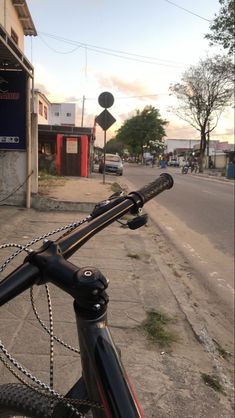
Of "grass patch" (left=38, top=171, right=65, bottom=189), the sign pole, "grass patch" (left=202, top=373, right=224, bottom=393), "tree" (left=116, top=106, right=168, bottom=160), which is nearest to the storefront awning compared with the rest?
"grass patch" (left=202, top=373, right=224, bottom=393)

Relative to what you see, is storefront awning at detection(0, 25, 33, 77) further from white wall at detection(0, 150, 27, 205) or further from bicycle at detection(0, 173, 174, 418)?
bicycle at detection(0, 173, 174, 418)

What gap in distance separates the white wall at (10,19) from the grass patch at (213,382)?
332 inches

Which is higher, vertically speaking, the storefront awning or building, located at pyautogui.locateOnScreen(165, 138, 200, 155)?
building, located at pyautogui.locateOnScreen(165, 138, 200, 155)

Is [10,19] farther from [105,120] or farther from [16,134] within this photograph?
[105,120]

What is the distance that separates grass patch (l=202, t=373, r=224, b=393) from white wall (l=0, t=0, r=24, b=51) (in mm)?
8441

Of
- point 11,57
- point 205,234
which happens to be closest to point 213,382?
point 11,57

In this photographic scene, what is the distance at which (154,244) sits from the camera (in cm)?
817

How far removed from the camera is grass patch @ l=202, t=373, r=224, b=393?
311 centimetres

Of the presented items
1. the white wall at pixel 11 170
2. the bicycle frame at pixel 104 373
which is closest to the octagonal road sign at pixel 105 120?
the white wall at pixel 11 170

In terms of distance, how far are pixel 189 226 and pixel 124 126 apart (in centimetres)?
8469

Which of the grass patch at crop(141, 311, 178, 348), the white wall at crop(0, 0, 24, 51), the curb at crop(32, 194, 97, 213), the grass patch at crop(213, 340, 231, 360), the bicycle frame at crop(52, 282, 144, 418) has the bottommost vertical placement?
the grass patch at crop(213, 340, 231, 360)

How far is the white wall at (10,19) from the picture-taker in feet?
33.8

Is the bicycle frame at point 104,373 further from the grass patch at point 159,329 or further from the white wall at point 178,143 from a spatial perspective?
the white wall at point 178,143

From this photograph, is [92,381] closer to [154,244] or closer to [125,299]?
[125,299]
